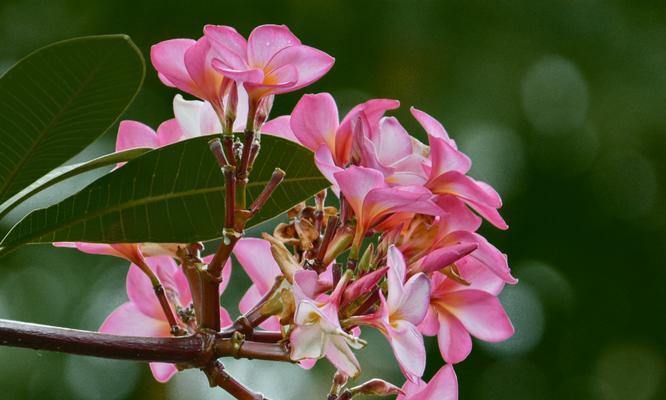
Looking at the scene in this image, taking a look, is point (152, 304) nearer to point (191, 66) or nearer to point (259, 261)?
point (259, 261)

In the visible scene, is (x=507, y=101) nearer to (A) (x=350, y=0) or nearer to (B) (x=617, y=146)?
(B) (x=617, y=146)

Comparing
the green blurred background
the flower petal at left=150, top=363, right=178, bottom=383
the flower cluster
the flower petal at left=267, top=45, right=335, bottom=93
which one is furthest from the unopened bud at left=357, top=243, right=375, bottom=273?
the green blurred background

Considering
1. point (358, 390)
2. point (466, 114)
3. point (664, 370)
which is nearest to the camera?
point (358, 390)

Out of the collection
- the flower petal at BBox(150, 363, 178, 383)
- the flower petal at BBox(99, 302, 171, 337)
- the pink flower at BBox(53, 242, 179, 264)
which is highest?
the pink flower at BBox(53, 242, 179, 264)

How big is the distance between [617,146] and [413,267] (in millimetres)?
3627

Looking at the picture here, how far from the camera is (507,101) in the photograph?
407 cm

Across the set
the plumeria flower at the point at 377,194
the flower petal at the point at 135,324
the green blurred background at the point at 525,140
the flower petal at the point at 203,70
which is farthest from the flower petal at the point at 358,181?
the green blurred background at the point at 525,140

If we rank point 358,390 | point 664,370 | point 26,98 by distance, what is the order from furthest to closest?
point 664,370 → point 358,390 → point 26,98

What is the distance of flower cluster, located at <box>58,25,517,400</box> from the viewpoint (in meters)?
0.55

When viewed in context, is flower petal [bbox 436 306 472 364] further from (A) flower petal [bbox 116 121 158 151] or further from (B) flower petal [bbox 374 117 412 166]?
(A) flower petal [bbox 116 121 158 151]

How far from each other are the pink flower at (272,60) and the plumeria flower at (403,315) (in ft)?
0.39

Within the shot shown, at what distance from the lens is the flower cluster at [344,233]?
554mm

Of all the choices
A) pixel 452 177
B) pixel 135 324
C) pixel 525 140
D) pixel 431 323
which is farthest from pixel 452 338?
pixel 525 140

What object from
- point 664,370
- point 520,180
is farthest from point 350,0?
point 664,370
